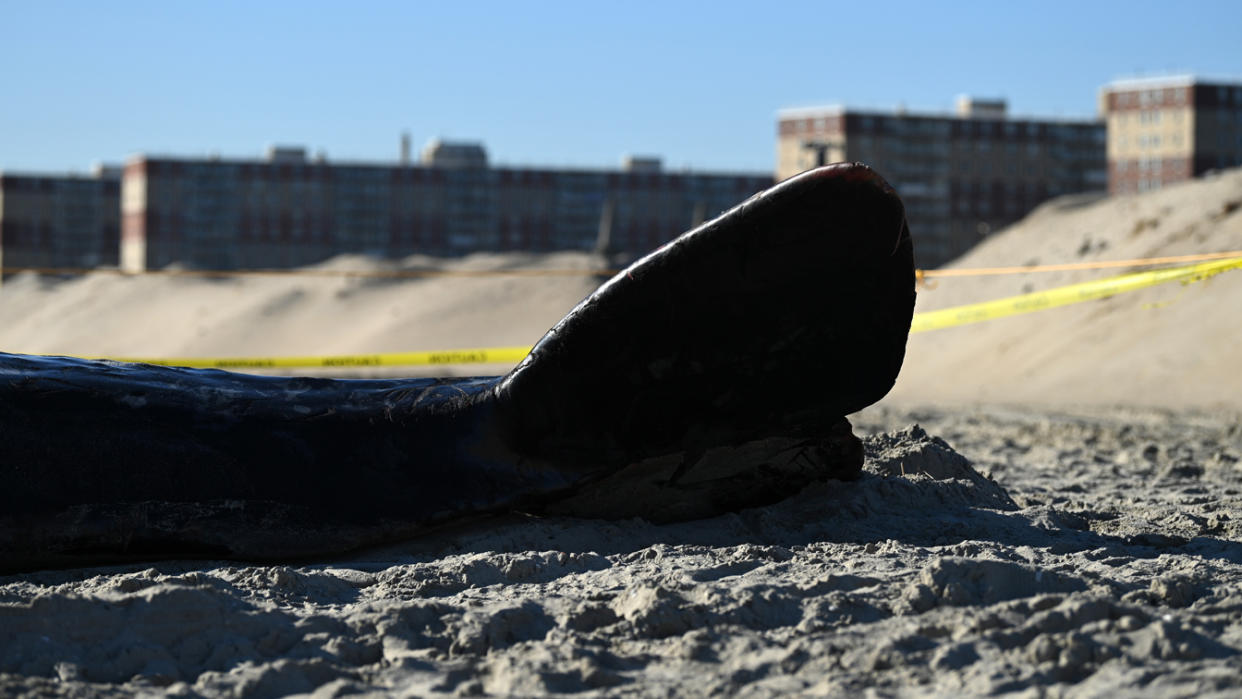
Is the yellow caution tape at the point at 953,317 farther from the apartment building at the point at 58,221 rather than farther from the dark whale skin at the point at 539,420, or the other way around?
the apartment building at the point at 58,221

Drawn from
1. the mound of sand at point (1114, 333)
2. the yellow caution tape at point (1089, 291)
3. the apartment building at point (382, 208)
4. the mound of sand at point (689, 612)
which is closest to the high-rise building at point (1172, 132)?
the apartment building at point (382, 208)

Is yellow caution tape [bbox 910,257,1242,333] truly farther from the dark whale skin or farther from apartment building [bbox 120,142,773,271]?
apartment building [bbox 120,142,773,271]

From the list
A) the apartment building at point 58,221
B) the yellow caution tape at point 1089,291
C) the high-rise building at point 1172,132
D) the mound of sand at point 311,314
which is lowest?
the mound of sand at point 311,314

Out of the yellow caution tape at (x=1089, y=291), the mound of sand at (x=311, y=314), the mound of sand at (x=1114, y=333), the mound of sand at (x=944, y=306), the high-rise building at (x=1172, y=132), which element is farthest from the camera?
the high-rise building at (x=1172, y=132)

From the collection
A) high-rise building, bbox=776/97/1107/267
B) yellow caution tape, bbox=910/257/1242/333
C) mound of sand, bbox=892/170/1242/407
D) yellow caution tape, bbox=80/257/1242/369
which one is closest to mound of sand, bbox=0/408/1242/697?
yellow caution tape, bbox=910/257/1242/333

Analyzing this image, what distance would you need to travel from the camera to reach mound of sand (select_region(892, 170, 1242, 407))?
16906 mm

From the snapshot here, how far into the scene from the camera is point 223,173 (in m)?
60.5

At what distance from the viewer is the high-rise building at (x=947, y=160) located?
5447 cm

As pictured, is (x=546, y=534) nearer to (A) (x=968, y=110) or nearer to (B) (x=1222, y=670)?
(B) (x=1222, y=670)

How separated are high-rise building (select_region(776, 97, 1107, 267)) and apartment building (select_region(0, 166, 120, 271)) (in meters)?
34.0

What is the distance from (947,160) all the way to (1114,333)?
3683 cm

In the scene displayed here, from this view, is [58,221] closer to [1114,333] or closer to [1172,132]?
[1172,132]

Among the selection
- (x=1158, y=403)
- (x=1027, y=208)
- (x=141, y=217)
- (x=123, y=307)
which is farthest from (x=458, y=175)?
(x=1158, y=403)

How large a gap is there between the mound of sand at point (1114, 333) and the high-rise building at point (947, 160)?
84.2 feet
